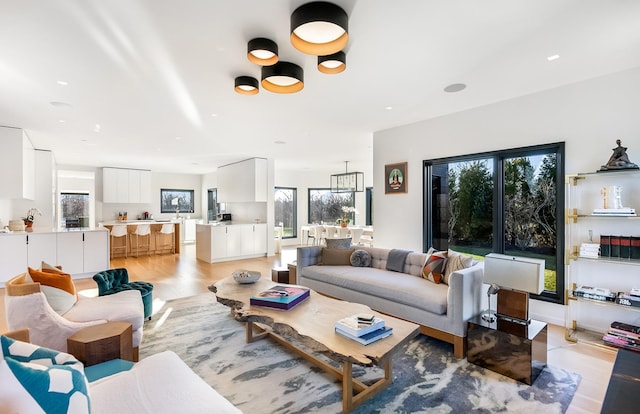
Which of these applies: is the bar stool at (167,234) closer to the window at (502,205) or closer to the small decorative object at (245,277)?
the small decorative object at (245,277)

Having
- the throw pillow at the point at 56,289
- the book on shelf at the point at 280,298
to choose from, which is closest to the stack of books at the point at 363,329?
the book on shelf at the point at 280,298

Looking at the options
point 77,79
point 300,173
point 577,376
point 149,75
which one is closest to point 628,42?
point 577,376

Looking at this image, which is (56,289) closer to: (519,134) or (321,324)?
(321,324)

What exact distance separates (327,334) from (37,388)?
1570 mm

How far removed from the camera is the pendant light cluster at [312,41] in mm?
2020

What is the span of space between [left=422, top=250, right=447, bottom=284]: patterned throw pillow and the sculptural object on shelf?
1.77 metres

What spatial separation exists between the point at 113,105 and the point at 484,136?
195 inches

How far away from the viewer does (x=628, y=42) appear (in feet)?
8.56

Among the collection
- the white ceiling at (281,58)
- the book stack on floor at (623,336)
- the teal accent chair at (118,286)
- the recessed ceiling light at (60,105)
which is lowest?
the book stack on floor at (623,336)

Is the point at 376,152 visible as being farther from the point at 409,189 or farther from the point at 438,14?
the point at 438,14

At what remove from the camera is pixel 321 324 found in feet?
7.81

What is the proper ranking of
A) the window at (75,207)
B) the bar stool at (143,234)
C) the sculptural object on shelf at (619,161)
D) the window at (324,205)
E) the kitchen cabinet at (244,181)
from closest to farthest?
the sculptural object on shelf at (619,161) < the kitchen cabinet at (244,181) < the bar stool at (143,234) < the window at (75,207) < the window at (324,205)

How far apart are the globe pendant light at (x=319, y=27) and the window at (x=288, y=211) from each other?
8.68m

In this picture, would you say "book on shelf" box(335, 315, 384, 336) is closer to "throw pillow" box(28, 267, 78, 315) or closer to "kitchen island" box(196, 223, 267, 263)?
"throw pillow" box(28, 267, 78, 315)
